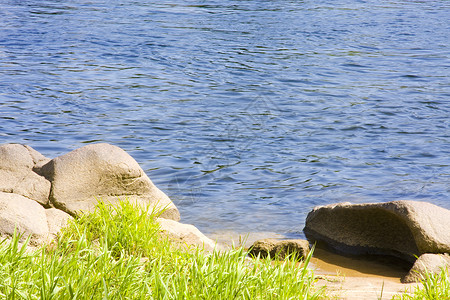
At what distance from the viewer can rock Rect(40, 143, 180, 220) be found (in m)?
6.73

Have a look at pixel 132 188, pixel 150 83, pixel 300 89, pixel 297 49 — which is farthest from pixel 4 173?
pixel 297 49

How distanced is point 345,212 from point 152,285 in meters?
3.43

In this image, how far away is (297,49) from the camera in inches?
688

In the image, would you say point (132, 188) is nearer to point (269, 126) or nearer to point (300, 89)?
point (269, 126)

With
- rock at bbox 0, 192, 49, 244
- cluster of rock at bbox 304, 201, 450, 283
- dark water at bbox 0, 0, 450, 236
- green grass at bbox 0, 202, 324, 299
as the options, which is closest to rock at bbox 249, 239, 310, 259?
cluster of rock at bbox 304, 201, 450, 283

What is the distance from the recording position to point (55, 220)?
6.06m

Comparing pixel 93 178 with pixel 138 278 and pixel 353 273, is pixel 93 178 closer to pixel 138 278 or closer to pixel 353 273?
pixel 138 278

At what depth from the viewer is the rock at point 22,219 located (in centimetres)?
549

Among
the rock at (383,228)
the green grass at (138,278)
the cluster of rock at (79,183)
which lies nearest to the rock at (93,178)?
the cluster of rock at (79,183)

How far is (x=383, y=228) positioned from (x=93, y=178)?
3.45 metres

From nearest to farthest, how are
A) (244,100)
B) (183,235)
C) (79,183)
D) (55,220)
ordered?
(55,220), (183,235), (79,183), (244,100)

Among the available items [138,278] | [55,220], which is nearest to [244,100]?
[55,220]

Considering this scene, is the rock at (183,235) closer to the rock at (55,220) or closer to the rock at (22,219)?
the rock at (55,220)

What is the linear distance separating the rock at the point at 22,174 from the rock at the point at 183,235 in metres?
1.38
